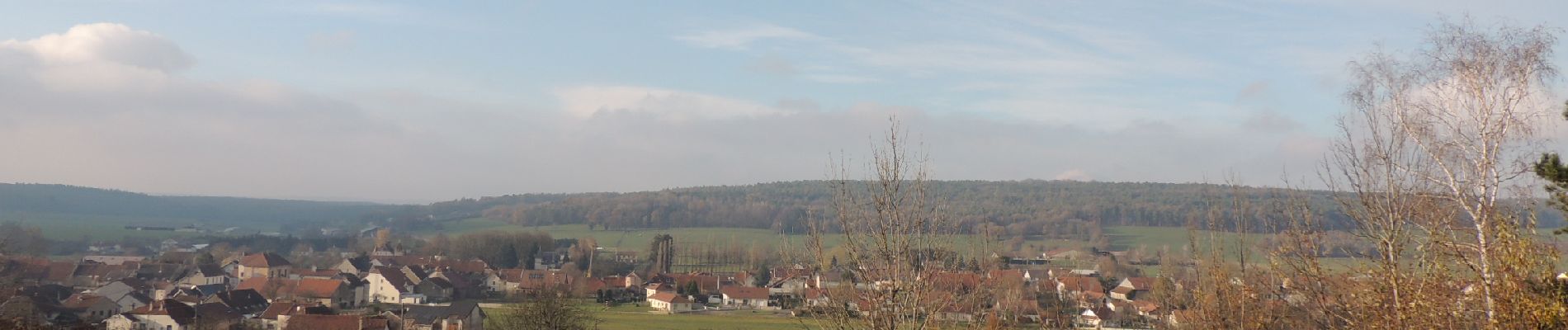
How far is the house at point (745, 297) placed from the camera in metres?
59.9

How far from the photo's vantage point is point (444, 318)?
1603 inches

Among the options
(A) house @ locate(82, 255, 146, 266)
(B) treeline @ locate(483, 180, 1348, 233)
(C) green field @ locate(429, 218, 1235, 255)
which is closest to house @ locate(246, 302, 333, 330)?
(A) house @ locate(82, 255, 146, 266)

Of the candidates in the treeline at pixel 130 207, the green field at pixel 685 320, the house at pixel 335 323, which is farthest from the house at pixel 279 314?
the treeline at pixel 130 207

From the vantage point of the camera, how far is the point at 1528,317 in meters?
8.76

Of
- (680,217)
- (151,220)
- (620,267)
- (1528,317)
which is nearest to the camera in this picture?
(1528,317)

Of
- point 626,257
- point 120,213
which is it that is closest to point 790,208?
point 626,257

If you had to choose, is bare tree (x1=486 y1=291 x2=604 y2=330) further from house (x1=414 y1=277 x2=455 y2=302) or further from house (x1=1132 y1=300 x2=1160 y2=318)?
house (x1=414 y1=277 x2=455 y2=302)

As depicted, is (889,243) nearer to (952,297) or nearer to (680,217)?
(952,297)

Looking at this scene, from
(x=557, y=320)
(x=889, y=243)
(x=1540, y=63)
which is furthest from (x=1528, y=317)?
(x=557, y=320)

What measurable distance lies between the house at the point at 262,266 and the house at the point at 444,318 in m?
32.7

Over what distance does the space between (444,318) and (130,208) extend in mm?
159842

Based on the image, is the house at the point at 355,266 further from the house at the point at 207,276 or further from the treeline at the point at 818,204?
the treeline at the point at 818,204

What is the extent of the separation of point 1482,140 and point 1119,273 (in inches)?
2356

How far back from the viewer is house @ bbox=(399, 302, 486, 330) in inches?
1574
